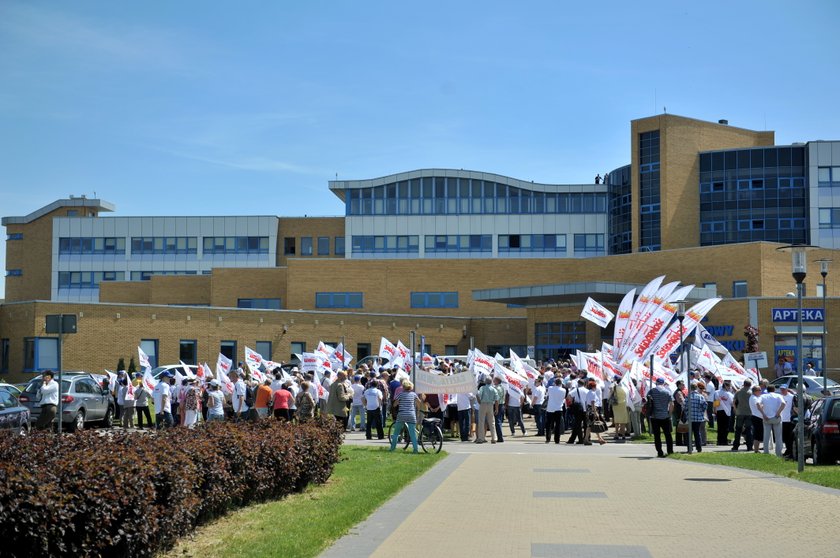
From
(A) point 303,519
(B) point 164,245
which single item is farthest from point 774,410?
(B) point 164,245

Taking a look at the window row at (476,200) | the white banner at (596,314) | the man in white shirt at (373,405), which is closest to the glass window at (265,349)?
the white banner at (596,314)

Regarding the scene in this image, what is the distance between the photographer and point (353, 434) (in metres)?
29.4

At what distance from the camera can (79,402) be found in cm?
2842

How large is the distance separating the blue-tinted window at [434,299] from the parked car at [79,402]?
37873 millimetres

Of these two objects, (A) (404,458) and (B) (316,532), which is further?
(A) (404,458)

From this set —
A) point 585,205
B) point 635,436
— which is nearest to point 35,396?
point 635,436

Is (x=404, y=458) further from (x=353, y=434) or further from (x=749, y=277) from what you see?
(x=749, y=277)

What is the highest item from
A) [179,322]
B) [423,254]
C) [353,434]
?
[423,254]

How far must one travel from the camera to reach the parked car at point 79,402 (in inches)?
1082

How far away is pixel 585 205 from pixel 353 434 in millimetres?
54377

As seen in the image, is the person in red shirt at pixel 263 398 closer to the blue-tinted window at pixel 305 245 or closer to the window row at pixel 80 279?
the blue-tinted window at pixel 305 245

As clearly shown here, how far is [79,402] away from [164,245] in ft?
190

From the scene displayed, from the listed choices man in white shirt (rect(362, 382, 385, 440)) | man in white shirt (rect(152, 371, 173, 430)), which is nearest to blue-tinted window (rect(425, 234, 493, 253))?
man in white shirt (rect(362, 382, 385, 440))

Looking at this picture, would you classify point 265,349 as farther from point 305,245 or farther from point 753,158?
point 753,158
